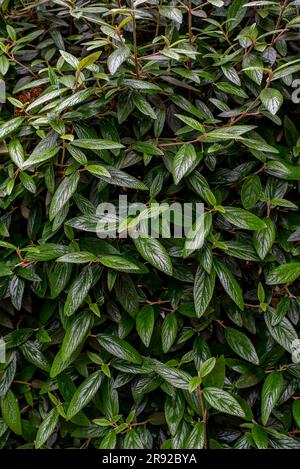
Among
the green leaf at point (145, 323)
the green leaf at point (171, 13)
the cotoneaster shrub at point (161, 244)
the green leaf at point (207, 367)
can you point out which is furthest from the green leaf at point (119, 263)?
the green leaf at point (171, 13)

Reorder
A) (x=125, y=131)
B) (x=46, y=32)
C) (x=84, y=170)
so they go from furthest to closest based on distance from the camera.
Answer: (x=46, y=32), (x=125, y=131), (x=84, y=170)

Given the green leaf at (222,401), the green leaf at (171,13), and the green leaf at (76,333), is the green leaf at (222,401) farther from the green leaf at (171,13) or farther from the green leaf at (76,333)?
the green leaf at (171,13)

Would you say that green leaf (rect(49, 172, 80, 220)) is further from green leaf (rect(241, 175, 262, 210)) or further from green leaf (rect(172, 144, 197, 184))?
green leaf (rect(241, 175, 262, 210))

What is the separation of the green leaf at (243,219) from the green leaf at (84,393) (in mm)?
408

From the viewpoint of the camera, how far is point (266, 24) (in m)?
1.06

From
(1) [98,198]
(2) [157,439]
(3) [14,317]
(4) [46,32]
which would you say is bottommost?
(2) [157,439]

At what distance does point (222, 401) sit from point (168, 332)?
6.5 inches

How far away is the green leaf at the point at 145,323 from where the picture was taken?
0.90 m

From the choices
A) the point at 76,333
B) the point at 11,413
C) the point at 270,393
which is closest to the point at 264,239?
the point at 270,393

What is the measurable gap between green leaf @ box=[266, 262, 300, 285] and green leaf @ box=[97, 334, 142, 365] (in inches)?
11.8

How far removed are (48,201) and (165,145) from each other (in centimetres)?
27

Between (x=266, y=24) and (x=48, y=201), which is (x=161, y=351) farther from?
(x=266, y=24)

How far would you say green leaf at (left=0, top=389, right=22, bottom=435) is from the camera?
38.4 inches

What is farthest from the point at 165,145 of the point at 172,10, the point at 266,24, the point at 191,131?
the point at 266,24
